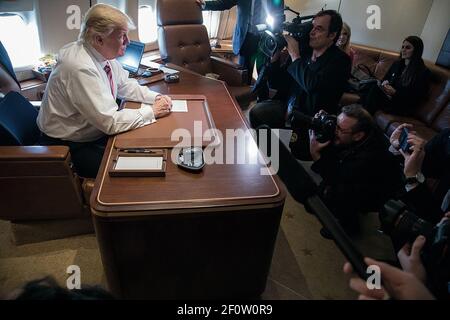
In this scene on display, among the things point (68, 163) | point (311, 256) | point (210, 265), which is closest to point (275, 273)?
point (311, 256)

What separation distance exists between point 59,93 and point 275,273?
1.52 metres

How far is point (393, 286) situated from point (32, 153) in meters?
1.53

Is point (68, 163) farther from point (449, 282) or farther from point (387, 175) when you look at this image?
point (387, 175)

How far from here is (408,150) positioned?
163 centimetres

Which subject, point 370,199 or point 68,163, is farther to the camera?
point 370,199

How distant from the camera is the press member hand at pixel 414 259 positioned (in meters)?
0.80

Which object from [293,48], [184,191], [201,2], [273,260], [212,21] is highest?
[201,2]

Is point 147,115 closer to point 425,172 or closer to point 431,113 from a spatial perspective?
point 425,172

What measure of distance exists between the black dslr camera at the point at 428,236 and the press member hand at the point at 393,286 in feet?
0.67

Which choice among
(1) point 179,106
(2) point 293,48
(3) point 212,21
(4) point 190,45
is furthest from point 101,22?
(3) point 212,21

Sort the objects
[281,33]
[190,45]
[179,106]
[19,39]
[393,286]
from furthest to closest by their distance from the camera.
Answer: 1. [190,45]
2. [19,39]
3. [281,33]
4. [179,106]
5. [393,286]

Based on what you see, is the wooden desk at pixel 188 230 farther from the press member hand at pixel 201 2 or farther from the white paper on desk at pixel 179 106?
the press member hand at pixel 201 2

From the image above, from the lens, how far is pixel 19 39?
7.79 ft

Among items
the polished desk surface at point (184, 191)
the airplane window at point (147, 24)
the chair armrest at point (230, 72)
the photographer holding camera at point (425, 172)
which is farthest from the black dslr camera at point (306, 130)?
the airplane window at point (147, 24)
